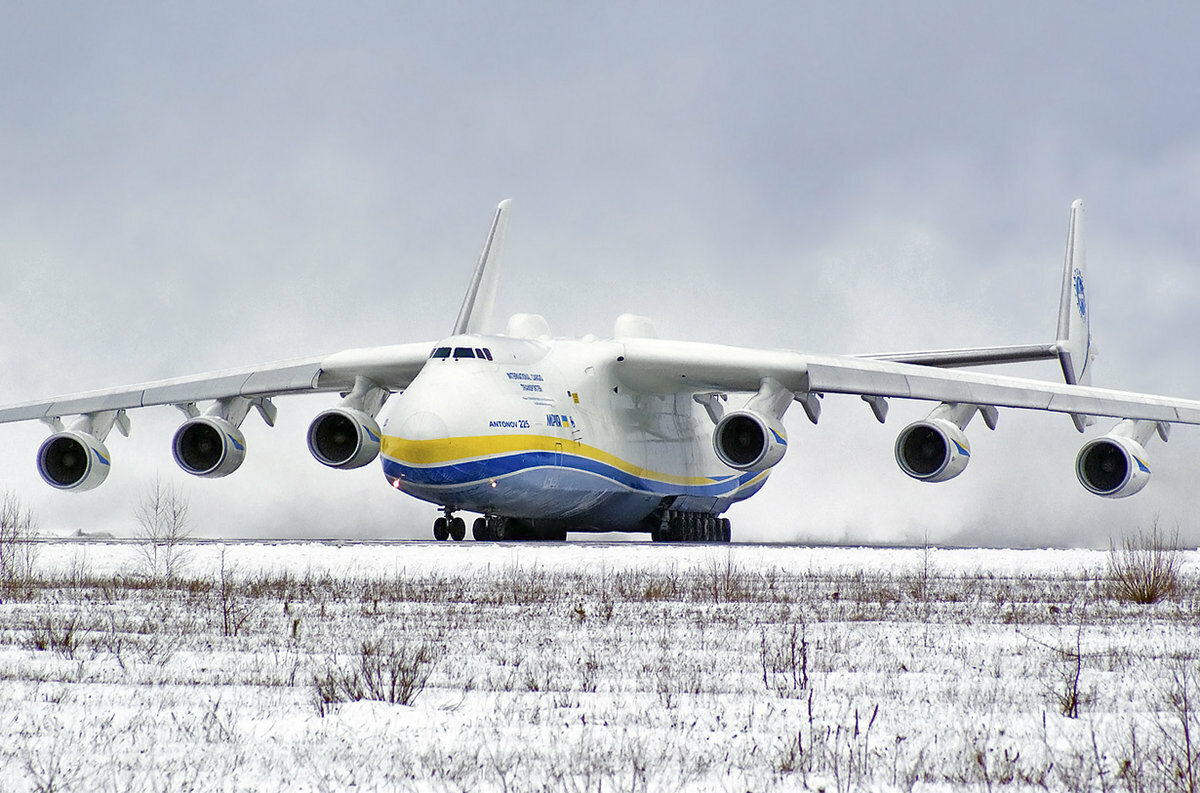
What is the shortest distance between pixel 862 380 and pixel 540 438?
5439 millimetres

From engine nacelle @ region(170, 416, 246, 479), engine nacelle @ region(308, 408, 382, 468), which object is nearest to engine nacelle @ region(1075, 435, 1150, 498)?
engine nacelle @ region(308, 408, 382, 468)

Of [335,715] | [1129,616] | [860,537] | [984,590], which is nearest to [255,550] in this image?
[984,590]

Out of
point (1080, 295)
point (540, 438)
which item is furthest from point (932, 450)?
point (1080, 295)

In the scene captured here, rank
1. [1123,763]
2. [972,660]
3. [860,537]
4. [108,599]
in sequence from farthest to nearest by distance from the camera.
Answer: [860,537] < [108,599] < [972,660] < [1123,763]

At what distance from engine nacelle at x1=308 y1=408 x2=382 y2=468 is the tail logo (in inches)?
591

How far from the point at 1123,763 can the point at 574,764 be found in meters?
1.38

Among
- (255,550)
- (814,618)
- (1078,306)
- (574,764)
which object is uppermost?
(1078,306)

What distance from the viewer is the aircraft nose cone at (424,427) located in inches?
707

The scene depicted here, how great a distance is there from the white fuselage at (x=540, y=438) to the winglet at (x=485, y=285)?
1.42 meters

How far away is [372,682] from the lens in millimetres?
4262

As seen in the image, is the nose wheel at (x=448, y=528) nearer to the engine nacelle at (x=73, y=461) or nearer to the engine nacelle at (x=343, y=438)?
the engine nacelle at (x=343, y=438)

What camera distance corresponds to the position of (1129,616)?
7.50m

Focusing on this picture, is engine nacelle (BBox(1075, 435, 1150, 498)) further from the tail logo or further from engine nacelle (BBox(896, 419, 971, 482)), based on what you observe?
the tail logo

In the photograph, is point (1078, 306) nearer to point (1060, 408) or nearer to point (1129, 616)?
point (1060, 408)
